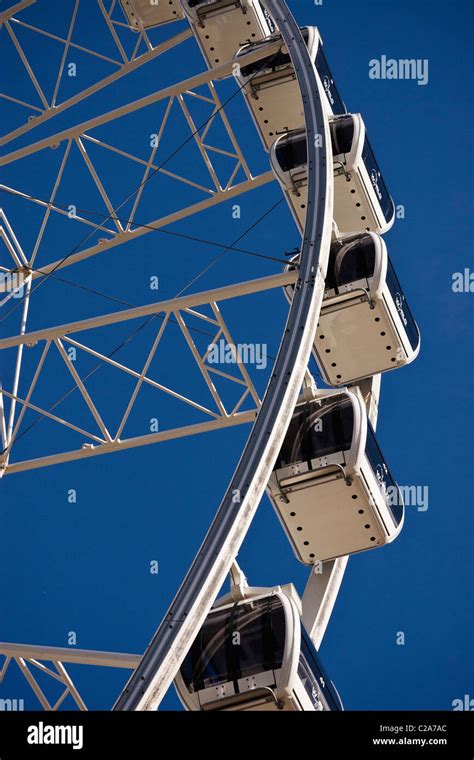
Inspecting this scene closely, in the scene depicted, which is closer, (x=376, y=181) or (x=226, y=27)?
(x=376, y=181)

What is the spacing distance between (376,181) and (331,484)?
5.68 m

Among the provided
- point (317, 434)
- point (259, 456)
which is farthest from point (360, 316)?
point (259, 456)

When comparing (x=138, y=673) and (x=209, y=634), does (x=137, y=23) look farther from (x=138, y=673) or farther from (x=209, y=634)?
(x=138, y=673)

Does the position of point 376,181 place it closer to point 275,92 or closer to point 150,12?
point 275,92

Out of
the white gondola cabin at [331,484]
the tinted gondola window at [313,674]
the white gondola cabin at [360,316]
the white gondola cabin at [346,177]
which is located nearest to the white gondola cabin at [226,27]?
the white gondola cabin at [346,177]

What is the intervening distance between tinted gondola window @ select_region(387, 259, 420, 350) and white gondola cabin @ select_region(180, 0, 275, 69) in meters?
5.16

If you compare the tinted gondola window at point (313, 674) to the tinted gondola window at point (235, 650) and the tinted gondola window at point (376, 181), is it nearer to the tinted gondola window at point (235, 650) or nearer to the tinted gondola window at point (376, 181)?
the tinted gondola window at point (235, 650)

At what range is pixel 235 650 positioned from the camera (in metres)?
11.2

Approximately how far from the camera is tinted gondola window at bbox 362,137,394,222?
58.5ft

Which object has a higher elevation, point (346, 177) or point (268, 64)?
point (268, 64)
